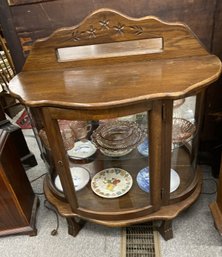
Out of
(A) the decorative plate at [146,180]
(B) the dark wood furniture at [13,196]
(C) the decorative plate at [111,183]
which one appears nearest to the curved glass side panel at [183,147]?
(A) the decorative plate at [146,180]

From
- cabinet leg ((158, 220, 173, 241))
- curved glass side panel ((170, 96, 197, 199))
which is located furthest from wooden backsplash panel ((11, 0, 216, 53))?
cabinet leg ((158, 220, 173, 241))

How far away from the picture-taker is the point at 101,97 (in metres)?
0.71

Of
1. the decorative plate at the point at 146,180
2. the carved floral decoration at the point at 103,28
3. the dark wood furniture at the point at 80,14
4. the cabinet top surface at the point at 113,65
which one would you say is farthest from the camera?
the decorative plate at the point at 146,180

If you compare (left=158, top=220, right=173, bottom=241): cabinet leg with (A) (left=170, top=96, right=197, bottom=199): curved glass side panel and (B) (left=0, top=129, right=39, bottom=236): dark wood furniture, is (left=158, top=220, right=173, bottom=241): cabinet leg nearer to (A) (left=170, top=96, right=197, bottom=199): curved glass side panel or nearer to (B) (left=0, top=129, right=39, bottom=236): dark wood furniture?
(A) (left=170, top=96, right=197, bottom=199): curved glass side panel

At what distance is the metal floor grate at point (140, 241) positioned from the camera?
1114 mm

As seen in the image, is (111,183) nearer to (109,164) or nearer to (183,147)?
(109,164)

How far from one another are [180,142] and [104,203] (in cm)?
45

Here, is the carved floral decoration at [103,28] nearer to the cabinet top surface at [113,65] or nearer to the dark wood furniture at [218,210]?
the cabinet top surface at [113,65]

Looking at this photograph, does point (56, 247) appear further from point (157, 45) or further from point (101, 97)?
point (157, 45)

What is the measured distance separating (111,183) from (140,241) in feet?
1.05

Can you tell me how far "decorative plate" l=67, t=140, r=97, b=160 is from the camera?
1.11 meters

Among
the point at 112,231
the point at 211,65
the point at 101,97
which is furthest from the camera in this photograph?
the point at 112,231

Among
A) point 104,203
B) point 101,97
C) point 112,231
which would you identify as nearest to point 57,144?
point 101,97

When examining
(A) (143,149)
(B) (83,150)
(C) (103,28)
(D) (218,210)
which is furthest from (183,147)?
(C) (103,28)
